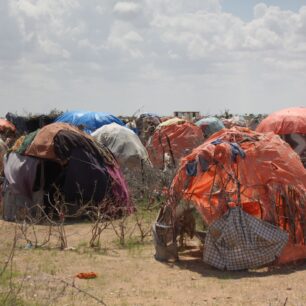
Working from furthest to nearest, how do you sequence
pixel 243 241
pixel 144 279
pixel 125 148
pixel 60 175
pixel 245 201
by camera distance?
pixel 125 148 → pixel 60 175 → pixel 245 201 → pixel 243 241 → pixel 144 279

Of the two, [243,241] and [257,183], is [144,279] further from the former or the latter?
[257,183]

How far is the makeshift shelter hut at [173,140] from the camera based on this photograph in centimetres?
1773

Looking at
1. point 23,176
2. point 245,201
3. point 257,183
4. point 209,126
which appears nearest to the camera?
point 257,183

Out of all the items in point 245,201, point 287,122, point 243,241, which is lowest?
point 243,241

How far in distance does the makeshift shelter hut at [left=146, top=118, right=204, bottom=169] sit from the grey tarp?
551 centimetres

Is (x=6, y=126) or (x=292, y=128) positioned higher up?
(x=292, y=128)

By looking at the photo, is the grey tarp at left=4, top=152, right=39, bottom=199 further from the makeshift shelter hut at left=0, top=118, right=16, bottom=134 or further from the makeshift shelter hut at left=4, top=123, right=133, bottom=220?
the makeshift shelter hut at left=0, top=118, right=16, bottom=134

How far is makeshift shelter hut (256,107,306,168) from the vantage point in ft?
46.0

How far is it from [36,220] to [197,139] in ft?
26.5

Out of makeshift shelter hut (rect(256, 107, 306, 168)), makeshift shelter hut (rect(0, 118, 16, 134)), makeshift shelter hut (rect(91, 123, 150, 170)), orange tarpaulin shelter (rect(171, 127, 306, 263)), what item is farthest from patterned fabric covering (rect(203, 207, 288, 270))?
makeshift shelter hut (rect(0, 118, 16, 134))

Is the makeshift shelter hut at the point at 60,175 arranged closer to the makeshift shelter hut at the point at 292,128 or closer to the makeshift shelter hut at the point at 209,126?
the makeshift shelter hut at the point at 292,128

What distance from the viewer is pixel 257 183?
8.26 metres

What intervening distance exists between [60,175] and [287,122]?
17.2 feet

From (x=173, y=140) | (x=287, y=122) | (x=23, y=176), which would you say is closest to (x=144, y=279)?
(x=23, y=176)
